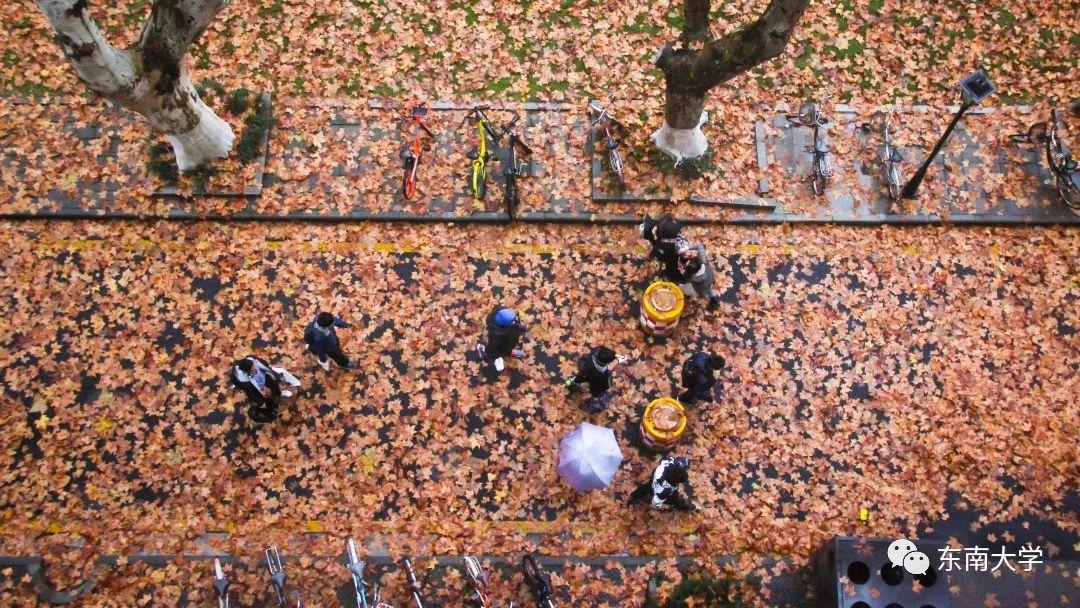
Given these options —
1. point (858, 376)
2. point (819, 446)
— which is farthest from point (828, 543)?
point (858, 376)

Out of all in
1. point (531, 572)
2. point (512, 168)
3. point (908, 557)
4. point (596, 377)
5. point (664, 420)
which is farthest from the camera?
point (512, 168)

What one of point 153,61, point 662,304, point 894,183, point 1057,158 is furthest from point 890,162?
point 153,61

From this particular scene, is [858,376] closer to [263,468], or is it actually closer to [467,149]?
[467,149]

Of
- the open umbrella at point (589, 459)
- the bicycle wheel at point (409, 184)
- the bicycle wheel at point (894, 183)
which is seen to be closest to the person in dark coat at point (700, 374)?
the open umbrella at point (589, 459)

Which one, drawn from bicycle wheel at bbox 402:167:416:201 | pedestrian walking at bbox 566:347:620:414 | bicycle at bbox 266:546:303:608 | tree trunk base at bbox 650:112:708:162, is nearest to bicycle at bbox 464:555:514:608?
bicycle at bbox 266:546:303:608

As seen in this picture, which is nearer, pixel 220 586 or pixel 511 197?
pixel 220 586

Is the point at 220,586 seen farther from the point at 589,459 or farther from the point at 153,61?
the point at 153,61
